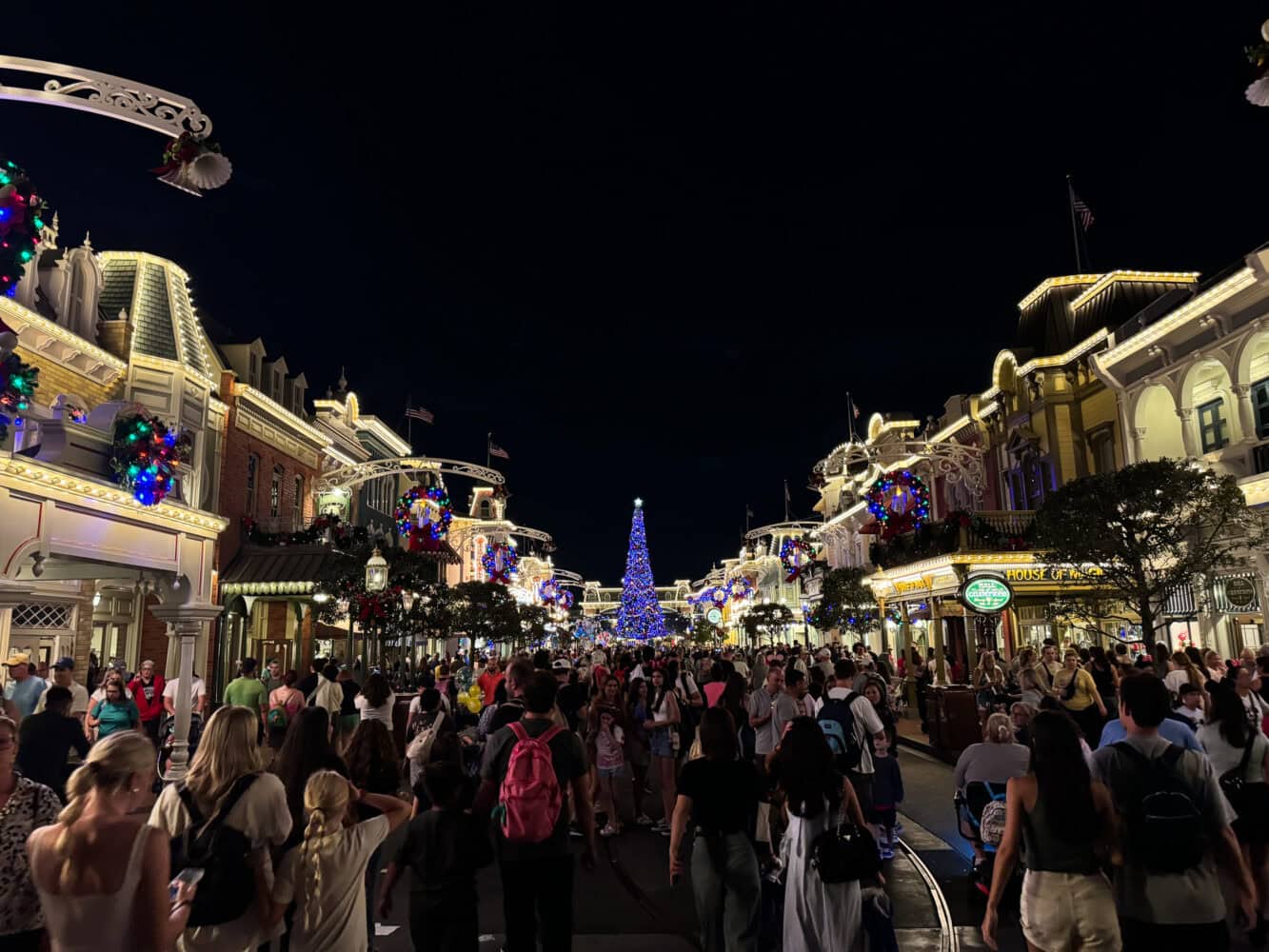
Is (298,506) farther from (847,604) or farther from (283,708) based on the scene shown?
(283,708)

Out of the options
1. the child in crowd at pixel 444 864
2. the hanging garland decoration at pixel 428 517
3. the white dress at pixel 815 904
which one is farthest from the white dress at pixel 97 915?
the hanging garland decoration at pixel 428 517

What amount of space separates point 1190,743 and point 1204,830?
53.4 inches

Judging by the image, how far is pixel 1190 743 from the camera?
557cm

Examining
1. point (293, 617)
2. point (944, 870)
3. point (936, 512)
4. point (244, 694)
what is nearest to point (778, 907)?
point (944, 870)

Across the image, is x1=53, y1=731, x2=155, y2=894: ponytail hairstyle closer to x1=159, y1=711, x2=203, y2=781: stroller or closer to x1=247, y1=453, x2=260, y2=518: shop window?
x1=159, y1=711, x2=203, y2=781: stroller

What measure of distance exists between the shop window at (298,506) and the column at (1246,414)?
26.7m

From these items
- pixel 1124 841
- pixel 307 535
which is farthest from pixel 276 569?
pixel 1124 841

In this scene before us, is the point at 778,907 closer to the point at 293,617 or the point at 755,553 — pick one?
the point at 293,617

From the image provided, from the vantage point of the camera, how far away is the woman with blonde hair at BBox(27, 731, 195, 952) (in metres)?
3.46

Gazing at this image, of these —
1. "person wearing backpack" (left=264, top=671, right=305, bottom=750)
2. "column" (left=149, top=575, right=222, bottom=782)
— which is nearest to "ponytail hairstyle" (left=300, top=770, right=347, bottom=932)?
"person wearing backpack" (left=264, top=671, right=305, bottom=750)

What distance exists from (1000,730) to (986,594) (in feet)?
A: 40.4

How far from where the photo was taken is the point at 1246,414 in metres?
18.9

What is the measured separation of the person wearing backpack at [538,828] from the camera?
17.8 feet

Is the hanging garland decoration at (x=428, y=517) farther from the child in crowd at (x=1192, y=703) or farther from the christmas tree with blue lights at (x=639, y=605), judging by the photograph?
the christmas tree with blue lights at (x=639, y=605)
